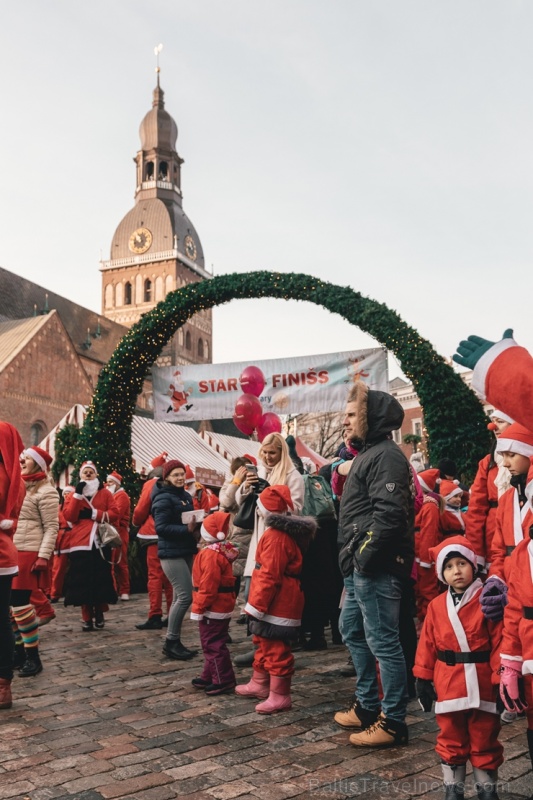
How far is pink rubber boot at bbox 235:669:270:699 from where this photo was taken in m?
4.92

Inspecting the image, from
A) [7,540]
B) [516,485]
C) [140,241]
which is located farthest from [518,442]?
[140,241]

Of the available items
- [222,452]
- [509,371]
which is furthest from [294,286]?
[222,452]

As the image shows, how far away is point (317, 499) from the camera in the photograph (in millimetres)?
6387

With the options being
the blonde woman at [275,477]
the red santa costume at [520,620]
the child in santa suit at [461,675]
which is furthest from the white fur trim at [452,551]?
the blonde woman at [275,477]

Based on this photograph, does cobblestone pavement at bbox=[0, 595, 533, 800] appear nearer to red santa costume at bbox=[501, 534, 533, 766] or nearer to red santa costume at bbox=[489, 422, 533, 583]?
red santa costume at bbox=[501, 534, 533, 766]

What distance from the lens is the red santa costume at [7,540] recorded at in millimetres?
4840

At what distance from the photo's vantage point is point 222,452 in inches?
1011

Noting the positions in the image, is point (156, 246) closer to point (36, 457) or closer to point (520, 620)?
point (36, 457)

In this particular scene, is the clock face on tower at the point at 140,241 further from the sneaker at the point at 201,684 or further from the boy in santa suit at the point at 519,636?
the boy in santa suit at the point at 519,636

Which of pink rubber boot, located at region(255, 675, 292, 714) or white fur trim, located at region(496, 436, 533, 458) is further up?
white fur trim, located at region(496, 436, 533, 458)

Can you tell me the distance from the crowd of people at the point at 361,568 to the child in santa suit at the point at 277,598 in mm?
11

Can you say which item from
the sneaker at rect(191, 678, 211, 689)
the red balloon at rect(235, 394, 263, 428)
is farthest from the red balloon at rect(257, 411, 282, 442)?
the sneaker at rect(191, 678, 211, 689)

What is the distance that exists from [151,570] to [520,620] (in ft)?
19.8

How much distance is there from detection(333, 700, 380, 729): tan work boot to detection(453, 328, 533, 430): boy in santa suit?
240 centimetres
